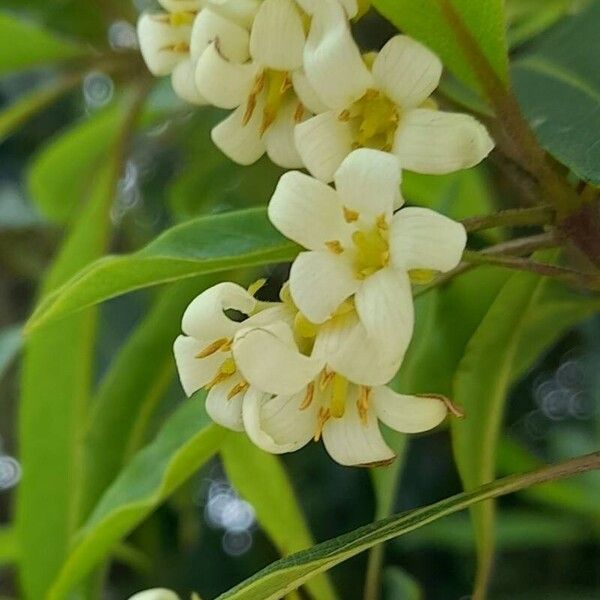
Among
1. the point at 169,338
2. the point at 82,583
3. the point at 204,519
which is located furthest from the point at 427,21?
the point at 204,519

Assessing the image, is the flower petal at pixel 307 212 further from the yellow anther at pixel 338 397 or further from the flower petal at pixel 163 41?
the flower petal at pixel 163 41

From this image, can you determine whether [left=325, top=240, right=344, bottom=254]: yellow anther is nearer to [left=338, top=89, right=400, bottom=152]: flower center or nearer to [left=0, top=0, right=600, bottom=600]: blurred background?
[left=338, top=89, right=400, bottom=152]: flower center

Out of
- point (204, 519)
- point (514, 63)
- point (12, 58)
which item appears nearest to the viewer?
point (514, 63)

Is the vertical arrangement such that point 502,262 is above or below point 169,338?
below

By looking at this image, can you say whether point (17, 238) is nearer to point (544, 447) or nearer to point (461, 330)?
point (544, 447)

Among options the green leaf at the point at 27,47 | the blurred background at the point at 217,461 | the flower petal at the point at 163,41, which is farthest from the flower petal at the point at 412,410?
the green leaf at the point at 27,47

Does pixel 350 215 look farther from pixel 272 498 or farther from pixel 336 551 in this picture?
pixel 272 498
